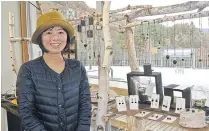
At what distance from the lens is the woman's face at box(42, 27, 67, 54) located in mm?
1413

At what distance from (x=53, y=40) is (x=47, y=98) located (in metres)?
0.35

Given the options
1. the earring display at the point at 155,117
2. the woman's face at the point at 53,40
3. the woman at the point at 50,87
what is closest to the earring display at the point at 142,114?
the earring display at the point at 155,117

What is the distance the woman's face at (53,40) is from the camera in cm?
141

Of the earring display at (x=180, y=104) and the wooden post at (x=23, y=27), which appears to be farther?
the wooden post at (x=23, y=27)

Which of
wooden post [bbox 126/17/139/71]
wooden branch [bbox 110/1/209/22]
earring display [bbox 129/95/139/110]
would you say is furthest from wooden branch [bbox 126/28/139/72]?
earring display [bbox 129/95/139/110]

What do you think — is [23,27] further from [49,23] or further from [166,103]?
[166,103]

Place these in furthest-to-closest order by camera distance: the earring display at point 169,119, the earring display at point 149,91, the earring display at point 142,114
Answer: the earring display at point 149,91 < the earring display at point 142,114 < the earring display at point 169,119

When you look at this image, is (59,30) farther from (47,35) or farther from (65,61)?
(65,61)

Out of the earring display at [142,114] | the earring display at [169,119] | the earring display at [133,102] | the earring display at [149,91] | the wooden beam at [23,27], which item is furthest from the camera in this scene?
the wooden beam at [23,27]

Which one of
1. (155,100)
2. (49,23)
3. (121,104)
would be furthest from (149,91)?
(49,23)

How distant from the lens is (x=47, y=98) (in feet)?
4.56

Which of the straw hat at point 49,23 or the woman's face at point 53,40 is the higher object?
the straw hat at point 49,23

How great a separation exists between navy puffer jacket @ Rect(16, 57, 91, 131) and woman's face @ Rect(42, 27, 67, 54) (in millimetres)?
109

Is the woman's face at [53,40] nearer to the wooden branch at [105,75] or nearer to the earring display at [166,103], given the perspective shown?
the wooden branch at [105,75]
